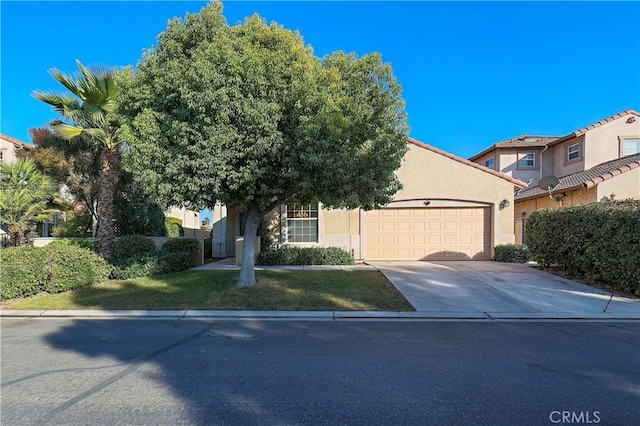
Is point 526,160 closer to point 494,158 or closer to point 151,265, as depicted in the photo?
point 494,158

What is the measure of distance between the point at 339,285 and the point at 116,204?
12534 millimetres

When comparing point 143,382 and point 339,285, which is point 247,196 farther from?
point 143,382

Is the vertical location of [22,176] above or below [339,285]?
above

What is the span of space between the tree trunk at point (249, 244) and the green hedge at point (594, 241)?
9.32 m

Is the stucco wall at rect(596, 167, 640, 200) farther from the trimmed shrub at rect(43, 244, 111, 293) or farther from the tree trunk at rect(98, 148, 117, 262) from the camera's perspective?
the trimmed shrub at rect(43, 244, 111, 293)

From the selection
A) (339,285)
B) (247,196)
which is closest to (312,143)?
(247,196)

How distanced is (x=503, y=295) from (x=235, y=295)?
22.6 feet

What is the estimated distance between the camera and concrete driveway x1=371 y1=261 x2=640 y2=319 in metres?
7.90

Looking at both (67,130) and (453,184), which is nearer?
(67,130)

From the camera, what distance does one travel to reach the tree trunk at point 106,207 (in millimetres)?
11945

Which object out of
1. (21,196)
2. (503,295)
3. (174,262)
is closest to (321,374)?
(503,295)

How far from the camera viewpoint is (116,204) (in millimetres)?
17000

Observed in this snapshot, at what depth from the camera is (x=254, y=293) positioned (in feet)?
30.2

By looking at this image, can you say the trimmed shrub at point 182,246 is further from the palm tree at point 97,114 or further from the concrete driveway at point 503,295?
the concrete driveway at point 503,295
